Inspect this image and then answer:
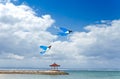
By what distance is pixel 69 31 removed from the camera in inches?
772

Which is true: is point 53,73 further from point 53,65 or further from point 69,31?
point 69,31

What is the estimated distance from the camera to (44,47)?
21.9 m

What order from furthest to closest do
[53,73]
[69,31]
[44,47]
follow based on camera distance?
[53,73] → [44,47] → [69,31]

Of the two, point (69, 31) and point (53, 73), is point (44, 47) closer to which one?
point (69, 31)

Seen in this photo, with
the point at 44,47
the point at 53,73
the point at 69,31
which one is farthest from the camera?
the point at 53,73

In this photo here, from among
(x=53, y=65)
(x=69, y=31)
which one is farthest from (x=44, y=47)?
(x=53, y=65)

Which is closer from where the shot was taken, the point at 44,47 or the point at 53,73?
the point at 44,47

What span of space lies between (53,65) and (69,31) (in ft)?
199

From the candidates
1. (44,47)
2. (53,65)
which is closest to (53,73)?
(53,65)

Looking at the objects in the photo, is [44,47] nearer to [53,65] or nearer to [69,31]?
[69,31]

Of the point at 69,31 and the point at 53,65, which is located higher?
the point at 53,65

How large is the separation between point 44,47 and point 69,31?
3046mm

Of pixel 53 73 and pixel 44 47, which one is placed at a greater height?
pixel 53 73

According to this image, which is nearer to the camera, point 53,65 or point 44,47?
point 44,47
